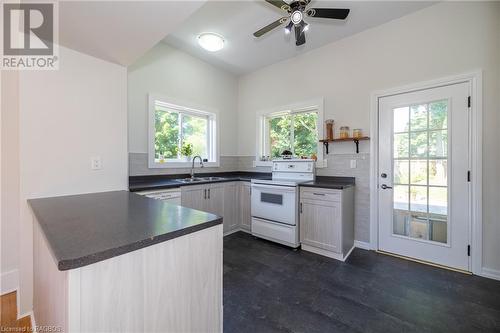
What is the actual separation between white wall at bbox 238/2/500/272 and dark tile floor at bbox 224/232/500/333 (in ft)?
2.23

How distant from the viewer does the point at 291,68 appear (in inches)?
144

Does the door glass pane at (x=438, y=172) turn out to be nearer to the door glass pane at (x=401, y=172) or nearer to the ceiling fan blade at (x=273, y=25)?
the door glass pane at (x=401, y=172)

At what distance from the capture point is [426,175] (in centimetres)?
252

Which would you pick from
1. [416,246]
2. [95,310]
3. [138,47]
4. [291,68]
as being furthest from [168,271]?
[291,68]

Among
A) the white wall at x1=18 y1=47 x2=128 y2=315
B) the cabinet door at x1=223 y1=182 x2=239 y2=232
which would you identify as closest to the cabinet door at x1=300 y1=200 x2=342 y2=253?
the cabinet door at x1=223 y1=182 x2=239 y2=232

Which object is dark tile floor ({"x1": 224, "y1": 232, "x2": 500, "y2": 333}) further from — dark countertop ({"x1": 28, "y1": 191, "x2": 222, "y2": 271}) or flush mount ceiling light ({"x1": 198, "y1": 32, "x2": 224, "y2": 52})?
flush mount ceiling light ({"x1": 198, "y1": 32, "x2": 224, "y2": 52})

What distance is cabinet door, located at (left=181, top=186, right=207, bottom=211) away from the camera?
280 centimetres

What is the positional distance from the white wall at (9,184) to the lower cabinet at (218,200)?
1.53 metres

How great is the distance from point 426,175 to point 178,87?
3568 mm

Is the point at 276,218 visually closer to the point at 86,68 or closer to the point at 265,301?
the point at 265,301

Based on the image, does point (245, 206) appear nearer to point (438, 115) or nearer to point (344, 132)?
point (344, 132)

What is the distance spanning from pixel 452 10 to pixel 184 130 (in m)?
3.70

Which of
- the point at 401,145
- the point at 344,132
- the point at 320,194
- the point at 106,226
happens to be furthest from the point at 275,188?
the point at 106,226

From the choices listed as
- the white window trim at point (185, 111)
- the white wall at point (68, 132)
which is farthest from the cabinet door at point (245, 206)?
the white wall at point (68, 132)
